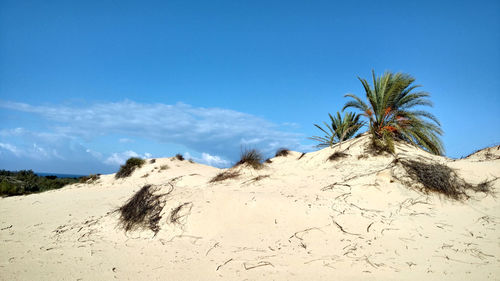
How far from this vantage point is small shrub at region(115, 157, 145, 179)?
583 inches

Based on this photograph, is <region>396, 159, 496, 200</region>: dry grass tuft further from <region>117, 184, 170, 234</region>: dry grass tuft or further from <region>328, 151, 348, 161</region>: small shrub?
<region>117, 184, 170, 234</region>: dry grass tuft

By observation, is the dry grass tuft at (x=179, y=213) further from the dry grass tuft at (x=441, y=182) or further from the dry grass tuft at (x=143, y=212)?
the dry grass tuft at (x=441, y=182)

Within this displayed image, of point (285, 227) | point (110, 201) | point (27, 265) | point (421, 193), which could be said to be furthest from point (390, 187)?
point (110, 201)

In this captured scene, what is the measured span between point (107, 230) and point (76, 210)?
2.53 meters

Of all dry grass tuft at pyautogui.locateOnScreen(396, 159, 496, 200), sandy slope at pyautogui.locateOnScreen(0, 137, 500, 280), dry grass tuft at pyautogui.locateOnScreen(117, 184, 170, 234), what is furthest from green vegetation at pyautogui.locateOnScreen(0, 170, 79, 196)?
dry grass tuft at pyautogui.locateOnScreen(396, 159, 496, 200)

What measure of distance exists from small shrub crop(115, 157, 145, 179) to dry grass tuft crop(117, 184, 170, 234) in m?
9.95

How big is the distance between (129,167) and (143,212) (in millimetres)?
11164

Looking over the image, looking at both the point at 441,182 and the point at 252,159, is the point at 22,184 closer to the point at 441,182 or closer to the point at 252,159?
the point at 252,159

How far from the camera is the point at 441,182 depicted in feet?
18.5

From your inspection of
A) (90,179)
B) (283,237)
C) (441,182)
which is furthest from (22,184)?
(441,182)

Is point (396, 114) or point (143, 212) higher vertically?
point (396, 114)

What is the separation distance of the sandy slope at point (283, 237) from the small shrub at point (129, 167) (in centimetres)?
780

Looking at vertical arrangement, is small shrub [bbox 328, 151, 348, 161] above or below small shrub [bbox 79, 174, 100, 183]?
above

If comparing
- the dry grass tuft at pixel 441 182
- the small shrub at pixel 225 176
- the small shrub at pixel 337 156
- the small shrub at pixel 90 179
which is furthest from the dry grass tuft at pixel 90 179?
the dry grass tuft at pixel 441 182
